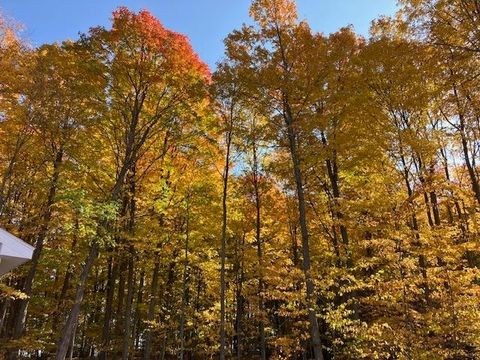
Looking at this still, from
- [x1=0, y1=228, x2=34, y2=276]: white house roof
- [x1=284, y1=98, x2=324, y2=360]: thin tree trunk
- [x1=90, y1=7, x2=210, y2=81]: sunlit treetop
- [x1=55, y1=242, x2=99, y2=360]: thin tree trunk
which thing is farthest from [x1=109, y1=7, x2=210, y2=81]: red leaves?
[x1=0, y1=228, x2=34, y2=276]: white house roof

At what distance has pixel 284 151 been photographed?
1458cm

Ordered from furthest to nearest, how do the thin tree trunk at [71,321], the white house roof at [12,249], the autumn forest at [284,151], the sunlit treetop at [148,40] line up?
the sunlit treetop at [148,40] < the thin tree trunk at [71,321] < the autumn forest at [284,151] < the white house roof at [12,249]

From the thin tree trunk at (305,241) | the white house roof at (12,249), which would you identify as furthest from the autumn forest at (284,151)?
the white house roof at (12,249)

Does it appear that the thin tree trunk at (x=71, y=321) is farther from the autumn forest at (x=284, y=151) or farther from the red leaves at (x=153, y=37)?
the red leaves at (x=153, y=37)

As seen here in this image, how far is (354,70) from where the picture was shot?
12805 mm

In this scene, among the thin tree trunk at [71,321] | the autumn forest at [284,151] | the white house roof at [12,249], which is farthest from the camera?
the thin tree trunk at [71,321]

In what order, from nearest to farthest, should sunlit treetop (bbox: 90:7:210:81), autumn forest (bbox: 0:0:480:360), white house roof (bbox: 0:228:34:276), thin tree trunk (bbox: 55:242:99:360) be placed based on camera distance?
white house roof (bbox: 0:228:34:276)
autumn forest (bbox: 0:0:480:360)
thin tree trunk (bbox: 55:242:99:360)
sunlit treetop (bbox: 90:7:210:81)

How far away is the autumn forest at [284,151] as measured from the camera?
937 cm

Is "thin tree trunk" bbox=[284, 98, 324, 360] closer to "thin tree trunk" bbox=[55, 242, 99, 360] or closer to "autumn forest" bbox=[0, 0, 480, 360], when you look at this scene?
"autumn forest" bbox=[0, 0, 480, 360]

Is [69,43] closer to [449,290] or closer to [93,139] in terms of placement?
[93,139]

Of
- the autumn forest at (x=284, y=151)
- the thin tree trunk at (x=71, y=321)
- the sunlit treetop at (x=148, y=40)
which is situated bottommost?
the thin tree trunk at (x=71, y=321)

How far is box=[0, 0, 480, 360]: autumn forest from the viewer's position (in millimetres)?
9367

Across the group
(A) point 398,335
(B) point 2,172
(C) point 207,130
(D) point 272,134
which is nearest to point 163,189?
(C) point 207,130

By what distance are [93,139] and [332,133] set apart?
347 inches
